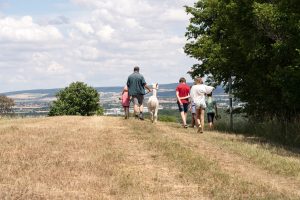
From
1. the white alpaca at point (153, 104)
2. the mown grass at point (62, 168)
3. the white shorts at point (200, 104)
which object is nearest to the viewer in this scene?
the mown grass at point (62, 168)

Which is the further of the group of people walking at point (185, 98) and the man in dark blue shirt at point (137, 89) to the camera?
the man in dark blue shirt at point (137, 89)

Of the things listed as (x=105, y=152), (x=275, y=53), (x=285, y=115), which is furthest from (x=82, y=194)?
(x=285, y=115)

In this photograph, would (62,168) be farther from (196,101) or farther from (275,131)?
(275,131)

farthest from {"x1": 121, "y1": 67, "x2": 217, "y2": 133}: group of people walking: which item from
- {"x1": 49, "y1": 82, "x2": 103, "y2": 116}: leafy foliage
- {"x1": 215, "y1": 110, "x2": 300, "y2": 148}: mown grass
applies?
{"x1": 49, "y1": 82, "x2": 103, "y2": 116}: leafy foliage

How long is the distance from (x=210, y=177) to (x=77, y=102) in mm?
69485

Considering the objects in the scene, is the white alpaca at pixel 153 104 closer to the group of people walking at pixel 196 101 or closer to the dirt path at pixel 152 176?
the group of people walking at pixel 196 101

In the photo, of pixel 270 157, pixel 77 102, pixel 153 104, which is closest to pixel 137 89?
pixel 153 104

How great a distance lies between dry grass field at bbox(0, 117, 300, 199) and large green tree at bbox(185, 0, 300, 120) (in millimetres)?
4050

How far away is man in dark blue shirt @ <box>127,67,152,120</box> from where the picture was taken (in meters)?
24.2

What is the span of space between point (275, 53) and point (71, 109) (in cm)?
5883

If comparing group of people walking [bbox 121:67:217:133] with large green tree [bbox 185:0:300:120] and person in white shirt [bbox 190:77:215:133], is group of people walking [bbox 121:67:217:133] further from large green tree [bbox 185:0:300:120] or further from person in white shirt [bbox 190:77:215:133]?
large green tree [bbox 185:0:300:120]

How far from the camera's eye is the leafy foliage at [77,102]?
253 feet

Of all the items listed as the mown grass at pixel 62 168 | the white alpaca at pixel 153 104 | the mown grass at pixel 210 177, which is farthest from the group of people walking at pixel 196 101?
the mown grass at pixel 210 177

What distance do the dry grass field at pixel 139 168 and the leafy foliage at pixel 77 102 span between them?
6128cm
